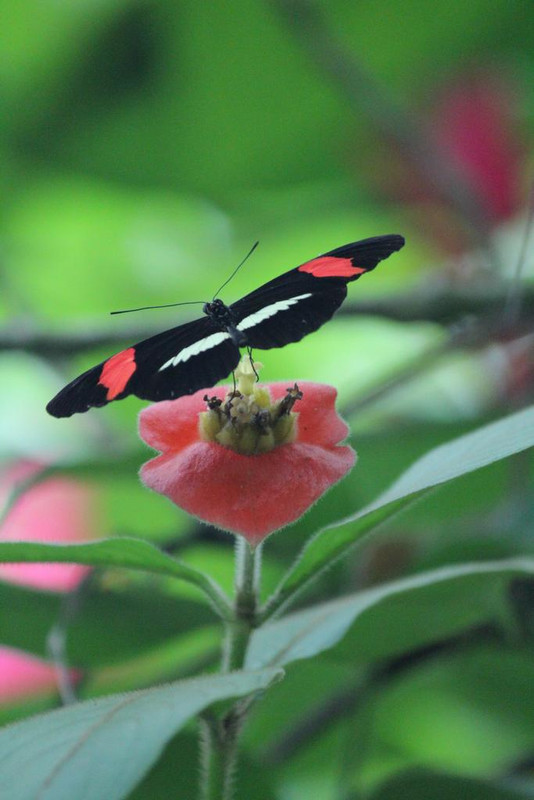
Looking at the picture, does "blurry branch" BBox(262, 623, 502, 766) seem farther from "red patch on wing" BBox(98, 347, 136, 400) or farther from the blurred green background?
"red patch on wing" BBox(98, 347, 136, 400)

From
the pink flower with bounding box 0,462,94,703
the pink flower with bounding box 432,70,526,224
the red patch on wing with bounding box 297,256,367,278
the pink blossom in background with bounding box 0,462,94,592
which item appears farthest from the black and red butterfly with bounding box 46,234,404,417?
the pink flower with bounding box 432,70,526,224

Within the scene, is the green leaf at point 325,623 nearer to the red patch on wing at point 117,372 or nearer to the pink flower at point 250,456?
the pink flower at point 250,456

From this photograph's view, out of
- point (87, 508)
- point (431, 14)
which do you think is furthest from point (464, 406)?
point (431, 14)

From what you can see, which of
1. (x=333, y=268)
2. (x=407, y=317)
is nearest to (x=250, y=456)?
(x=333, y=268)

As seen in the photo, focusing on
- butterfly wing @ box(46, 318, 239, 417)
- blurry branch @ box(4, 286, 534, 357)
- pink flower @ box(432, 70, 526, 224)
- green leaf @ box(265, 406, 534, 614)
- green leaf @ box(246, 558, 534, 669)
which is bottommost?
green leaf @ box(246, 558, 534, 669)

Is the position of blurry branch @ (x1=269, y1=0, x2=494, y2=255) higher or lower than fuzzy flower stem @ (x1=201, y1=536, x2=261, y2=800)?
higher

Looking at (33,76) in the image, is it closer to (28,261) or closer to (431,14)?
(28,261)
